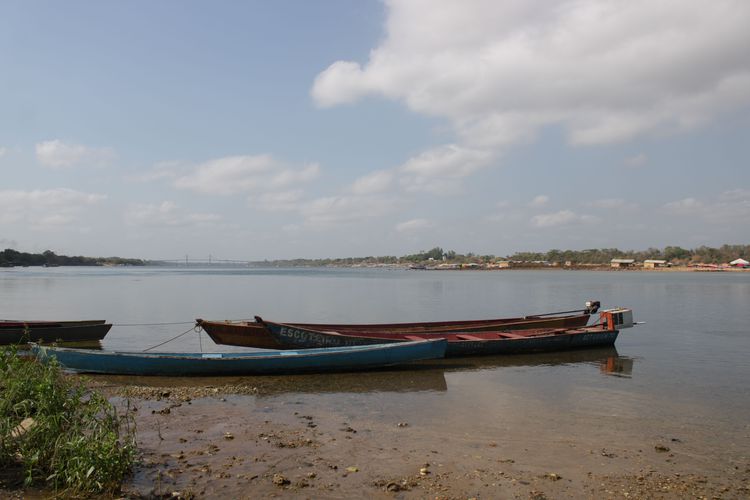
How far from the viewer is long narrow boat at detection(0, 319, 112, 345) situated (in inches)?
665

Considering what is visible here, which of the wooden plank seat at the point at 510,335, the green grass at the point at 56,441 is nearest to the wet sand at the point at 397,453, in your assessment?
the green grass at the point at 56,441

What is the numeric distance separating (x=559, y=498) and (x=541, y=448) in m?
1.86

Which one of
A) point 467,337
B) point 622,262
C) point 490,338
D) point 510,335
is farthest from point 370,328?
point 622,262

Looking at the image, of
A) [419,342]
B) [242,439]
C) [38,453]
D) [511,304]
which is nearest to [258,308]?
[511,304]

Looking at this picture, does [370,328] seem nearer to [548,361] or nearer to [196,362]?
[548,361]

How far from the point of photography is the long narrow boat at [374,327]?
1496 centimetres

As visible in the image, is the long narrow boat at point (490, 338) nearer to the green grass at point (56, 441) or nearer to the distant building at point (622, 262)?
the green grass at point (56, 441)

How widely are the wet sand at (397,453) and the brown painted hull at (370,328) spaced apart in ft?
13.4

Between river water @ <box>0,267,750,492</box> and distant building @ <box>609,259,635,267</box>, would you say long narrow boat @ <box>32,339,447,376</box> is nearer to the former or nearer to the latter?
river water @ <box>0,267,750,492</box>

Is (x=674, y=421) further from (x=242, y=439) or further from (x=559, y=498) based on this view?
(x=242, y=439)

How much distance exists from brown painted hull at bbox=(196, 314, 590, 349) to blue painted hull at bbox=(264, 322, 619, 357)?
1.33ft

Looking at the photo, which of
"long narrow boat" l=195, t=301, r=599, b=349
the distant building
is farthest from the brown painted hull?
the distant building

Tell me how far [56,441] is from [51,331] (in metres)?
13.9

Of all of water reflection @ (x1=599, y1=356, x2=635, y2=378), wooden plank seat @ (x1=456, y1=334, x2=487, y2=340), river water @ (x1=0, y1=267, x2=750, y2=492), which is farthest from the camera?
wooden plank seat @ (x1=456, y1=334, x2=487, y2=340)
